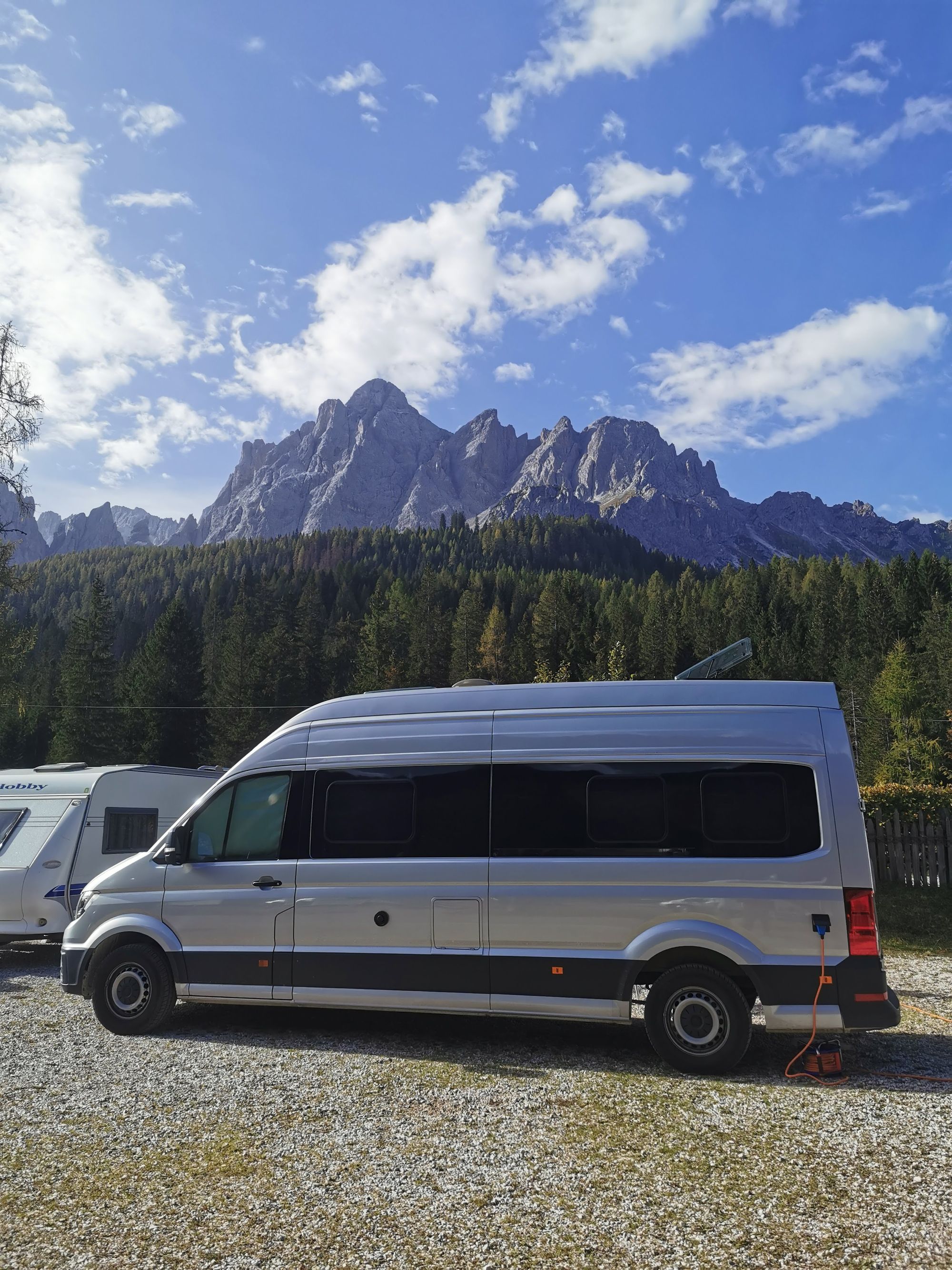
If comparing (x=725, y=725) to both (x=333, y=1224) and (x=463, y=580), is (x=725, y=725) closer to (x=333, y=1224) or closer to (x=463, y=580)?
(x=333, y=1224)

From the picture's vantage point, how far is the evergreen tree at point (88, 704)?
193ft

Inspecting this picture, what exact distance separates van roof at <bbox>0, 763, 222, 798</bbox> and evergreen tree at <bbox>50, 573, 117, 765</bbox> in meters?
47.7

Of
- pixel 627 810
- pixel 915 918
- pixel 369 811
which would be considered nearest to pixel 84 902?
pixel 369 811

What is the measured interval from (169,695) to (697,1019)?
217ft

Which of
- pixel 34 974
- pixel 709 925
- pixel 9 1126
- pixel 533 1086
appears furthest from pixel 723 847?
pixel 34 974

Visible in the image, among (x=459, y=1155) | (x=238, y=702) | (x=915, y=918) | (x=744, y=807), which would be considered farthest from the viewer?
(x=238, y=702)

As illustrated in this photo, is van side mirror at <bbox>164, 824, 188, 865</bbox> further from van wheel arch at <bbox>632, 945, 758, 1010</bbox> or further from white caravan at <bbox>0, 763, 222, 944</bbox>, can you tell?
white caravan at <bbox>0, 763, 222, 944</bbox>

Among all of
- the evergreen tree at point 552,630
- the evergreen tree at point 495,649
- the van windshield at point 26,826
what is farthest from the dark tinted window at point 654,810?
the evergreen tree at point 495,649

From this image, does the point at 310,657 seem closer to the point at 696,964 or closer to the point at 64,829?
the point at 64,829

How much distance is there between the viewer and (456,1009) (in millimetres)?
6930

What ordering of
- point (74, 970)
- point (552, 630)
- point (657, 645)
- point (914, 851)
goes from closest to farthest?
1. point (74, 970)
2. point (914, 851)
3. point (552, 630)
4. point (657, 645)

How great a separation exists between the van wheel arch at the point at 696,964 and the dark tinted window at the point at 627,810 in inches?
34.1

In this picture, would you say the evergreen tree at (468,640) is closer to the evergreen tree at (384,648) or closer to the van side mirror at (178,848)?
the evergreen tree at (384,648)

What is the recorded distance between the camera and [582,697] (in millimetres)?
7324
